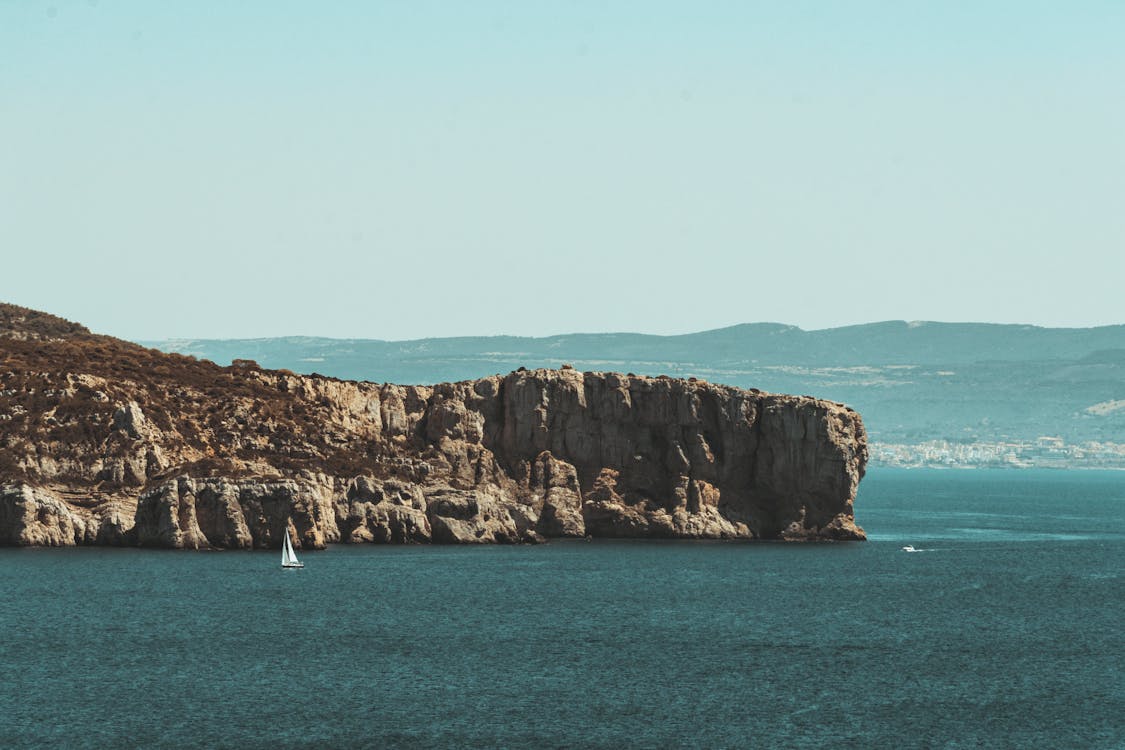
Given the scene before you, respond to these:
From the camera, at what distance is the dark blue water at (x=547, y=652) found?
63.8 metres

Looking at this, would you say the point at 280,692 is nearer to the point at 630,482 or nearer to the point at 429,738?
the point at 429,738

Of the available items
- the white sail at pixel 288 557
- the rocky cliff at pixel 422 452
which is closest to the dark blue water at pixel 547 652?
the white sail at pixel 288 557

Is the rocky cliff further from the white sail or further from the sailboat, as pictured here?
the white sail

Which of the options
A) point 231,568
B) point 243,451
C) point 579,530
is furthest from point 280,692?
point 579,530

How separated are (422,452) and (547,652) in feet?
202

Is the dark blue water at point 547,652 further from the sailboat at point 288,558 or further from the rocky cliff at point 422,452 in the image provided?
the rocky cliff at point 422,452

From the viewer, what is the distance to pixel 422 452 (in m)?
141

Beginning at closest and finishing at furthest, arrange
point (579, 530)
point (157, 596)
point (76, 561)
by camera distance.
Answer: point (157, 596) < point (76, 561) < point (579, 530)

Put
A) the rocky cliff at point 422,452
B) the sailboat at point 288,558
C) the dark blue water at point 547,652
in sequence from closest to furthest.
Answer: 1. the dark blue water at point 547,652
2. the sailboat at point 288,558
3. the rocky cliff at point 422,452

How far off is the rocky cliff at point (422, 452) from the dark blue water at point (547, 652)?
6177mm

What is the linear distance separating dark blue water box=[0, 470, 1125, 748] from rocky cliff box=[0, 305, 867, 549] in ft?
20.3

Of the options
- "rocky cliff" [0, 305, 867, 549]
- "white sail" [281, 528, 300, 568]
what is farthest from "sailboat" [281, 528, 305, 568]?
"rocky cliff" [0, 305, 867, 549]

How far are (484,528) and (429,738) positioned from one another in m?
72.9

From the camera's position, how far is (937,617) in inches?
3826
